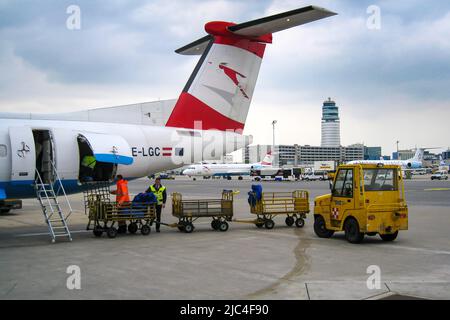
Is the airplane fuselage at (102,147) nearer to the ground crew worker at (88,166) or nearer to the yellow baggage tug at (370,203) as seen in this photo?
the ground crew worker at (88,166)

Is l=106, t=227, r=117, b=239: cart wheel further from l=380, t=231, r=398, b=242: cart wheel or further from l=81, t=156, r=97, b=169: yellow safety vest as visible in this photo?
l=380, t=231, r=398, b=242: cart wheel

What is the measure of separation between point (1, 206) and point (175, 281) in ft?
53.4

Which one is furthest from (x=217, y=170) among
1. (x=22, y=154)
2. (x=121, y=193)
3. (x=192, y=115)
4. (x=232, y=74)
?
(x=22, y=154)

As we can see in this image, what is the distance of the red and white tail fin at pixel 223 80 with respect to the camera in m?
15.6

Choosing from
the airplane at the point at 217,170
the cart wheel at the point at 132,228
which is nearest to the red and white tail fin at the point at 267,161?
the airplane at the point at 217,170

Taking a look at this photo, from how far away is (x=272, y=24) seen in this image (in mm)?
13992

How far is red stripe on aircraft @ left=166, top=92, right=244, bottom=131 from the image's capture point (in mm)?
16000

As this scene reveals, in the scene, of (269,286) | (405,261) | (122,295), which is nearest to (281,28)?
(405,261)

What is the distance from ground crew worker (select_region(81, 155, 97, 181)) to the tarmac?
1858 millimetres

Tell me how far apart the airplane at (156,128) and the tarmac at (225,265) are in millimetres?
2129

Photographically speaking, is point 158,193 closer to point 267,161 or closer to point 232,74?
point 232,74

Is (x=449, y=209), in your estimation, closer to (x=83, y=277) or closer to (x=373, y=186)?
(x=373, y=186)

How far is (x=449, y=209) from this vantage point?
910 inches

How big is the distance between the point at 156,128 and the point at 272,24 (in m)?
5.14
